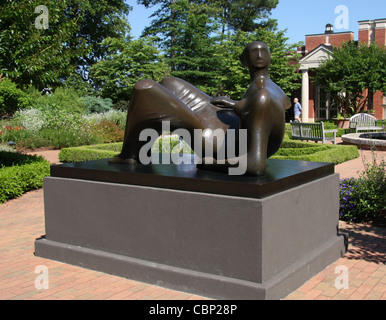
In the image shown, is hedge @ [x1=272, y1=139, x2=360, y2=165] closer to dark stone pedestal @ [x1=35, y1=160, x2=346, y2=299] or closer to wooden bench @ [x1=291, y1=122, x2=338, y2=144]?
wooden bench @ [x1=291, y1=122, x2=338, y2=144]

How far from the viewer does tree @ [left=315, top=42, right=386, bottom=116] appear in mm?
24438

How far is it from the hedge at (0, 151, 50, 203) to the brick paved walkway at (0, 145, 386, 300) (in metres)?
2.48

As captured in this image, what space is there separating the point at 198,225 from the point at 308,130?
34.8 feet

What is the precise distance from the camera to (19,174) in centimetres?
827

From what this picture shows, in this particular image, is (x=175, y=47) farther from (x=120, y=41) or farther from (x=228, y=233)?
(x=228, y=233)

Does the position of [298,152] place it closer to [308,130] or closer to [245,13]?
[308,130]

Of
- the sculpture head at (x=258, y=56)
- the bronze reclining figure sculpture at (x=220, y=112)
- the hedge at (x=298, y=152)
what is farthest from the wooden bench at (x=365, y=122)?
the sculpture head at (x=258, y=56)

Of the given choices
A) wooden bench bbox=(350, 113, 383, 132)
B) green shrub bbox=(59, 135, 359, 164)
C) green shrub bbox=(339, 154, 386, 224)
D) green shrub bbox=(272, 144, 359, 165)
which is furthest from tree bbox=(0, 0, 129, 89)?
wooden bench bbox=(350, 113, 383, 132)

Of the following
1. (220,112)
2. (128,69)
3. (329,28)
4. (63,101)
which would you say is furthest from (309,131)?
(329,28)

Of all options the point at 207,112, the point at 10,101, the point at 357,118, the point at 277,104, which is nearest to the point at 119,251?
the point at 207,112

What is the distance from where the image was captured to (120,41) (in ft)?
92.8

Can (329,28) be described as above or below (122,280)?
above

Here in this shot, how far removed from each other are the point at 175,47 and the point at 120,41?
419 centimetres

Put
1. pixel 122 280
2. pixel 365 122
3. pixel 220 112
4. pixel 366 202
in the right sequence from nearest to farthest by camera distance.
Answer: pixel 122 280, pixel 220 112, pixel 366 202, pixel 365 122
